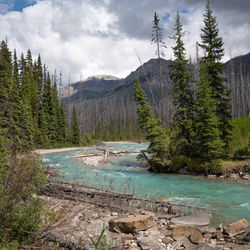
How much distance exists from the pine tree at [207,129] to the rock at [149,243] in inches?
421

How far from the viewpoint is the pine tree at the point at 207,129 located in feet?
49.6

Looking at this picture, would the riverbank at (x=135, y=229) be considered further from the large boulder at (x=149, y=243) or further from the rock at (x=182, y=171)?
the rock at (x=182, y=171)

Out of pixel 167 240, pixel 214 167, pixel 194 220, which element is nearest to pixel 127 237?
pixel 167 240

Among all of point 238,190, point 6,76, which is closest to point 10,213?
point 238,190

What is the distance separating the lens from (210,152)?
586 inches

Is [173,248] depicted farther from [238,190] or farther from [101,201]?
[238,190]

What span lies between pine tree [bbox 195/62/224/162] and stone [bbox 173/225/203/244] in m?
9.82

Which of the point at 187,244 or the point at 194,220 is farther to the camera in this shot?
the point at 194,220

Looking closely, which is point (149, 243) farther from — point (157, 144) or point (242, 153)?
point (242, 153)

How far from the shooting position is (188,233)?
5.95 m

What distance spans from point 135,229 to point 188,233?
147 cm

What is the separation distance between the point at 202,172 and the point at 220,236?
10.3 metres

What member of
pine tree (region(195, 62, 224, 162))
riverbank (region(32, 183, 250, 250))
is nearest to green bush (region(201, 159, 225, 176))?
pine tree (region(195, 62, 224, 162))

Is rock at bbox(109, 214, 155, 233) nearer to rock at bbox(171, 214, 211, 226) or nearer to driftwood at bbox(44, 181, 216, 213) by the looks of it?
rock at bbox(171, 214, 211, 226)
